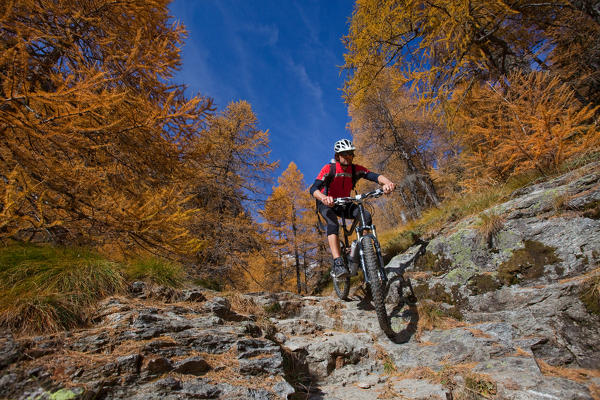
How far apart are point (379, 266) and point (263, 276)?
11.8 m

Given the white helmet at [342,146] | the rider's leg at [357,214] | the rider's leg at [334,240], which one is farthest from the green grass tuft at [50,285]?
the white helmet at [342,146]

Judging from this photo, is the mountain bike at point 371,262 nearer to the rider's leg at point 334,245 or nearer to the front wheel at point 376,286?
the front wheel at point 376,286

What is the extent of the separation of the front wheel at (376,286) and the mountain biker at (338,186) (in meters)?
Answer: 0.63

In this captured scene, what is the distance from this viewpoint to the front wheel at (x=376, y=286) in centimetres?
312

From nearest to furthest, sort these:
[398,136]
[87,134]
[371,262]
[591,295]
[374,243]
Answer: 1. [591,295]
2. [87,134]
3. [371,262]
4. [374,243]
5. [398,136]

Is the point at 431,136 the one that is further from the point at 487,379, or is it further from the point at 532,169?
the point at 487,379

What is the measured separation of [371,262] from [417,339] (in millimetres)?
1113

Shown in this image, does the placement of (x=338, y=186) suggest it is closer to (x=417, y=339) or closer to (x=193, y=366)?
(x=417, y=339)

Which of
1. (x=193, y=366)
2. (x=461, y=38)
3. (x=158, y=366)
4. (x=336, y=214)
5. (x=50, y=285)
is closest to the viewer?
(x=158, y=366)

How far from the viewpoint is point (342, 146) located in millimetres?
4250

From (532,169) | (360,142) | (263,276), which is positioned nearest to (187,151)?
(532,169)

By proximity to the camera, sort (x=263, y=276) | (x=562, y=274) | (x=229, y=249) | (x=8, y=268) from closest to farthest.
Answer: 1. (x=8, y=268)
2. (x=562, y=274)
3. (x=229, y=249)
4. (x=263, y=276)

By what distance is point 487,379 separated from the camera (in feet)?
6.13

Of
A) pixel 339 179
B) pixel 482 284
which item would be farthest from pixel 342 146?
pixel 482 284
